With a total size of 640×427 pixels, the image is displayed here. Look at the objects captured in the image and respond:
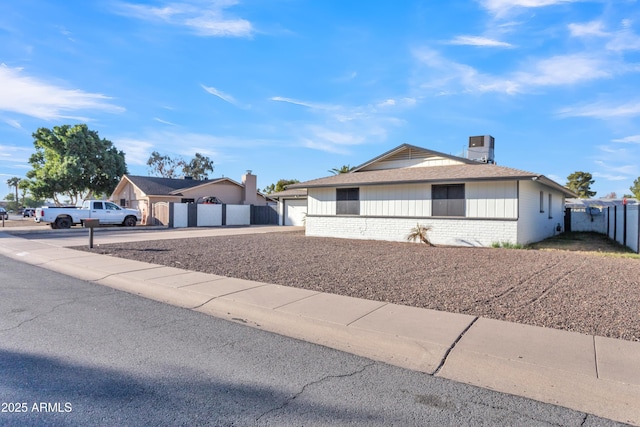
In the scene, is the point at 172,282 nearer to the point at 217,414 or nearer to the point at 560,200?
the point at 217,414

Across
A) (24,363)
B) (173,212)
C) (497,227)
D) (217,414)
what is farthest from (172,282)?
(173,212)

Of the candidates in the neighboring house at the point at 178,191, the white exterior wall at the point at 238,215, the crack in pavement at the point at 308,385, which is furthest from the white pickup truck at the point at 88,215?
the crack in pavement at the point at 308,385

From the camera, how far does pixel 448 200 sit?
16.1 metres

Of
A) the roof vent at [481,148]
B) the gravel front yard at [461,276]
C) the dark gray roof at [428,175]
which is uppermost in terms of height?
the roof vent at [481,148]

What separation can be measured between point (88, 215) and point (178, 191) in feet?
33.1

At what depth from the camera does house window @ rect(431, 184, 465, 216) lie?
15828 millimetres

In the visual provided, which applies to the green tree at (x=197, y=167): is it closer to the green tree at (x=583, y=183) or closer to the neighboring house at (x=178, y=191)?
the neighboring house at (x=178, y=191)

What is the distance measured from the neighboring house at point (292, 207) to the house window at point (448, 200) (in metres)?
16.2

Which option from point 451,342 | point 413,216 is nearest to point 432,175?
point 413,216

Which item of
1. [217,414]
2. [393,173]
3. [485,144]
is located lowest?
[217,414]

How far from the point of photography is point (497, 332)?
195 inches

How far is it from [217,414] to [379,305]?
3640 mm

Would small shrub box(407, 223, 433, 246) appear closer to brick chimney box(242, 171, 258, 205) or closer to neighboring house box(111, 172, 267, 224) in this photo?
neighboring house box(111, 172, 267, 224)

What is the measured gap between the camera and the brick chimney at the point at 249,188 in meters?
40.0
